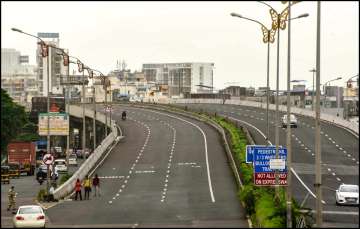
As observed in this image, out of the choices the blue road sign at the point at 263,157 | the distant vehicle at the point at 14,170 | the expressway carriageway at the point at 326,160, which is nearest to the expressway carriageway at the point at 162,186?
the blue road sign at the point at 263,157

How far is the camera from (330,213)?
3881 cm

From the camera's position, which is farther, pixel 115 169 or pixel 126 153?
pixel 126 153

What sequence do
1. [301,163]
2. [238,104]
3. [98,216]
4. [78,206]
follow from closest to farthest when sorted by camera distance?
[98,216] → [78,206] → [301,163] → [238,104]

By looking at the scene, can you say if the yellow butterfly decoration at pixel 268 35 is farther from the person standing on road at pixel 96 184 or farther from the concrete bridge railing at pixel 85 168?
the concrete bridge railing at pixel 85 168

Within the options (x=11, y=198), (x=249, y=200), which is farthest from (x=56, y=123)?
(x=249, y=200)

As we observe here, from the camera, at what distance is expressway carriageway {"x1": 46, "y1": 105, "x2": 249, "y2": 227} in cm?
3672

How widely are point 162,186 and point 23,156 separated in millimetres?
29808

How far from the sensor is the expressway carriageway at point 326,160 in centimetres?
4047

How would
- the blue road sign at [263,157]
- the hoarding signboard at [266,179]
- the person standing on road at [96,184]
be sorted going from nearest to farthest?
the hoarding signboard at [266,179]
the blue road sign at [263,157]
the person standing on road at [96,184]

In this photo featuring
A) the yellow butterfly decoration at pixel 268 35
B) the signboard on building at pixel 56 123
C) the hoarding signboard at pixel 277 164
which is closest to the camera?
the hoarding signboard at pixel 277 164

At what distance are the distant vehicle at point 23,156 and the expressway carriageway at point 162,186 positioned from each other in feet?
24.9

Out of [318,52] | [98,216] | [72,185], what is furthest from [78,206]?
[318,52]

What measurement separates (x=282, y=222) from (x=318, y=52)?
7345 millimetres

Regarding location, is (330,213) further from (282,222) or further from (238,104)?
(238,104)
